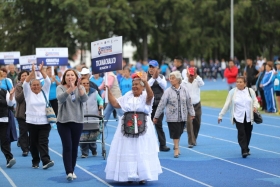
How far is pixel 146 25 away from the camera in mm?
66500

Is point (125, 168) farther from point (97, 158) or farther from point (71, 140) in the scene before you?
point (97, 158)

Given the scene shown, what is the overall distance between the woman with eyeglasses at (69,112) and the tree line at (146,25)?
48077 mm

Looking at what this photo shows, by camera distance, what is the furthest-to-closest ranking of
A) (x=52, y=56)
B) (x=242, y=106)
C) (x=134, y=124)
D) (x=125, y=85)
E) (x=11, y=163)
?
(x=125, y=85)
(x=52, y=56)
(x=242, y=106)
(x=11, y=163)
(x=134, y=124)

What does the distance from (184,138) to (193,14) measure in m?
54.1

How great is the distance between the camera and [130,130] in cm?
1180

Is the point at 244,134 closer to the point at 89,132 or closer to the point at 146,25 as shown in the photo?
the point at 89,132

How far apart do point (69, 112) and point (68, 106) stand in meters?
0.12

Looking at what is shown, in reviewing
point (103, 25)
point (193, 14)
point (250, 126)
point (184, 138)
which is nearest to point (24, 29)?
point (103, 25)

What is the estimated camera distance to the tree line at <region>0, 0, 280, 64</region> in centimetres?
6203

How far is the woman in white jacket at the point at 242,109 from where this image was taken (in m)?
15.5

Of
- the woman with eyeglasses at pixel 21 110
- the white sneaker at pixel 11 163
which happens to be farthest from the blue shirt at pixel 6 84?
the white sneaker at pixel 11 163

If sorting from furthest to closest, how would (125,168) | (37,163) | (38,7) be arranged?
(38,7), (37,163), (125,168)

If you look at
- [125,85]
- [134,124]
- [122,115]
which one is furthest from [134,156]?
[125,85]

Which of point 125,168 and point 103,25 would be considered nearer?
point 125,168
